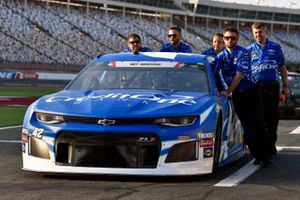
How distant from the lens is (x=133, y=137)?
219 inches

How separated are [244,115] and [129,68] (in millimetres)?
1503

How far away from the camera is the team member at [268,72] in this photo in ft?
26.4

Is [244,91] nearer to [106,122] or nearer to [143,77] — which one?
[143,77]

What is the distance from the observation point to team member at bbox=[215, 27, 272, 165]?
7.35 meters

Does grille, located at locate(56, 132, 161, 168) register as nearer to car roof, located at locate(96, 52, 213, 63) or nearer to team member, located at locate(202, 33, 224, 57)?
car roof, located at locate(96, 52, 213, 63)

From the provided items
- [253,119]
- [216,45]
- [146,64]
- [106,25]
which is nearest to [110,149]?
[146,64]

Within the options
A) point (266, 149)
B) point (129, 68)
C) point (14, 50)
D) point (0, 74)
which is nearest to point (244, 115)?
point (266, 149)

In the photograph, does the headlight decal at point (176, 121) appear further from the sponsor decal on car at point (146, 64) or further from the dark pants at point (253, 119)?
the dark pants at point (253, 119)

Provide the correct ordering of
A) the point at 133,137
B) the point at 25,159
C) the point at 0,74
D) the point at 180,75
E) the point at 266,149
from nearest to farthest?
1. the point at 133,137
2. the point at 25,159
3. the point at 180,75
4. the point at 266,149
5. the point at 0,74

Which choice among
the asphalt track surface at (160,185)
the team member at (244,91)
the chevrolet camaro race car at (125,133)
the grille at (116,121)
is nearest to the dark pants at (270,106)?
the team member at (244,91)

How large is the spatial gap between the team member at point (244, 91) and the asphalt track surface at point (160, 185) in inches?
12.2

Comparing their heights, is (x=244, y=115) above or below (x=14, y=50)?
above

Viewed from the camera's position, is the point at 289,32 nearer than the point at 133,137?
No

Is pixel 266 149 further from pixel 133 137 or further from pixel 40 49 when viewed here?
pixel 40 49
